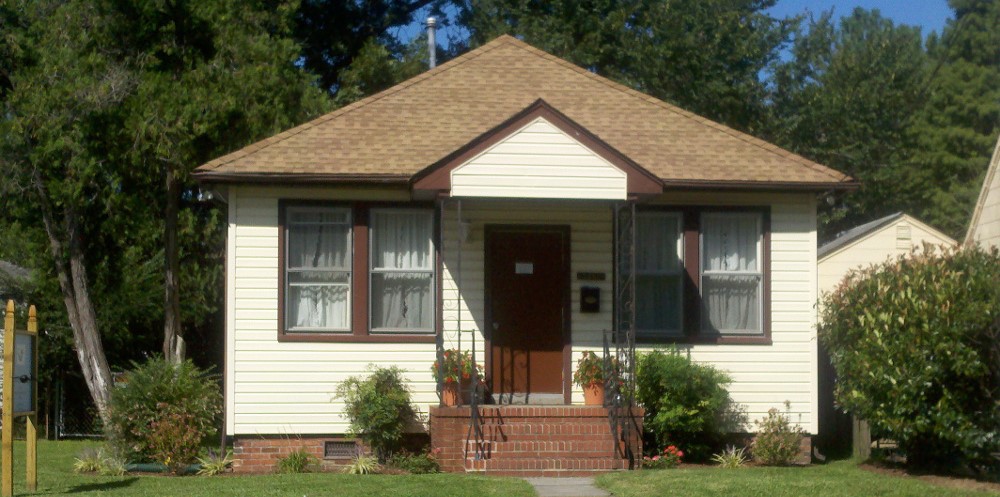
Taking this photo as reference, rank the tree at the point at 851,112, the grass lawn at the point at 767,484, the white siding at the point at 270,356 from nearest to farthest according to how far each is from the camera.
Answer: the grass lawn at the point at 767,484 < the white siding at the point at 270,356 < the tree at the point at 851,112

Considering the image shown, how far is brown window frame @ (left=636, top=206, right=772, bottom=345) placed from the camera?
1585 cm

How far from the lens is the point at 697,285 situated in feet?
→ 52.4

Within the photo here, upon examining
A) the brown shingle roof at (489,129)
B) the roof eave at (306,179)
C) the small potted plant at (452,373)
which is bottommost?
the small potted plant at (452,373)

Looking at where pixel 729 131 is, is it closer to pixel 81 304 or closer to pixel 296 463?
pixel 296 463

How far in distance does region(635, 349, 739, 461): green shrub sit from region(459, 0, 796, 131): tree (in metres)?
14.9

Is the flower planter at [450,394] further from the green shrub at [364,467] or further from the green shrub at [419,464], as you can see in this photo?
the green shrub at [364,467]

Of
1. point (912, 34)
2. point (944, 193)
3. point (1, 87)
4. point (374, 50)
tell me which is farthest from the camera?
point (912, 34)

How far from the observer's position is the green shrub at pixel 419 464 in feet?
46.8

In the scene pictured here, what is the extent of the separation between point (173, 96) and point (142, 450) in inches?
233

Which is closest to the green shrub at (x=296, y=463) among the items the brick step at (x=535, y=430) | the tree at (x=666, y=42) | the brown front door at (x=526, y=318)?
the brick step at (x=535, y=430)

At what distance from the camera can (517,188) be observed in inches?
567

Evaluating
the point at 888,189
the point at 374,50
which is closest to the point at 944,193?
the point at 888,189

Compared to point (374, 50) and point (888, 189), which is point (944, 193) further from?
point (374, 50)

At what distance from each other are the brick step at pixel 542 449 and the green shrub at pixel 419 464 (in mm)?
443
